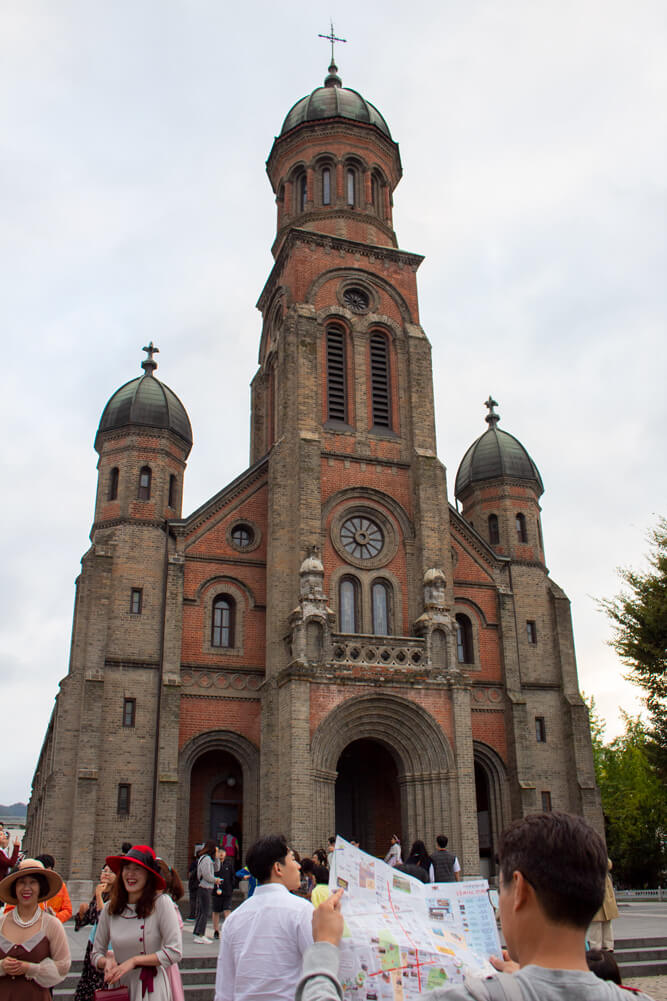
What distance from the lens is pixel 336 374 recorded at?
3161 cm

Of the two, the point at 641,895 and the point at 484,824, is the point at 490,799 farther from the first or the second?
the point at 641,895

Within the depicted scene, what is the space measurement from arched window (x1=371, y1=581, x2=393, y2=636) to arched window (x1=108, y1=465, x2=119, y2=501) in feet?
31.2

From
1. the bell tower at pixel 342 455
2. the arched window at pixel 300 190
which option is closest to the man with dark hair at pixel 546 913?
the bell tower at pixel 342 455

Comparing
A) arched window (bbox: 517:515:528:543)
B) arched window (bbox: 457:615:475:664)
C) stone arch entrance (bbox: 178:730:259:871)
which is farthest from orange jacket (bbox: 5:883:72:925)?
arched window (bbox: 517:515:528:543)

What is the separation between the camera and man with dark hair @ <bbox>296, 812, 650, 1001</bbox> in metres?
2.43

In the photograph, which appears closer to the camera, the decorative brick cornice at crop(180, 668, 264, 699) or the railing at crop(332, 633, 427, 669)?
the railing at crop(332, 633, 427, 669)

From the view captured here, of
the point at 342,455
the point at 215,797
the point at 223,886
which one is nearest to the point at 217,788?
the point at 215,797

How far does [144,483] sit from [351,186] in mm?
15266

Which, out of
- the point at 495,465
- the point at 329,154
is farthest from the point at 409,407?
the point at 329,154

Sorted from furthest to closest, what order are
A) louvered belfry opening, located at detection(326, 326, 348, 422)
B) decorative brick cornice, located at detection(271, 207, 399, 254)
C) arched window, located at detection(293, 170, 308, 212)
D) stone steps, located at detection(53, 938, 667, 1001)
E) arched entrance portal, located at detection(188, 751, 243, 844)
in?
arched window, located at detection(293, 170, 308, 212), decorative brick cornice, located at detection(271, 207, 399, 254), louvered belfry opening, located at detection(326, 326, 348, 422), arched entrance portal, located at detection(188, 751, 243, 844), stone steps, located at detection(53, 938, 667, 1001)

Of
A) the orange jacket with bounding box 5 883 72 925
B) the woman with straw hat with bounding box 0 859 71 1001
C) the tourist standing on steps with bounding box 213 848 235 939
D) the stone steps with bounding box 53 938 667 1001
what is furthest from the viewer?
the tourist standing on steps with bounding box 213 848 235 939

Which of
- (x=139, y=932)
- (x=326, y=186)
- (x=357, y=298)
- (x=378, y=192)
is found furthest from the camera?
(x=378, y=192)

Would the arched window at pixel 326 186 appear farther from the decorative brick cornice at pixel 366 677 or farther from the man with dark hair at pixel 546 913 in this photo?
the man with dark hair at pixel 546 913

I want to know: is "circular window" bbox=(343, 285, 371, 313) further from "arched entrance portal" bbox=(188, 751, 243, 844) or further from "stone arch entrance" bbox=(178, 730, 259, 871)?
"arched entrance portal" bbox=(188, 751, 243, 844)
